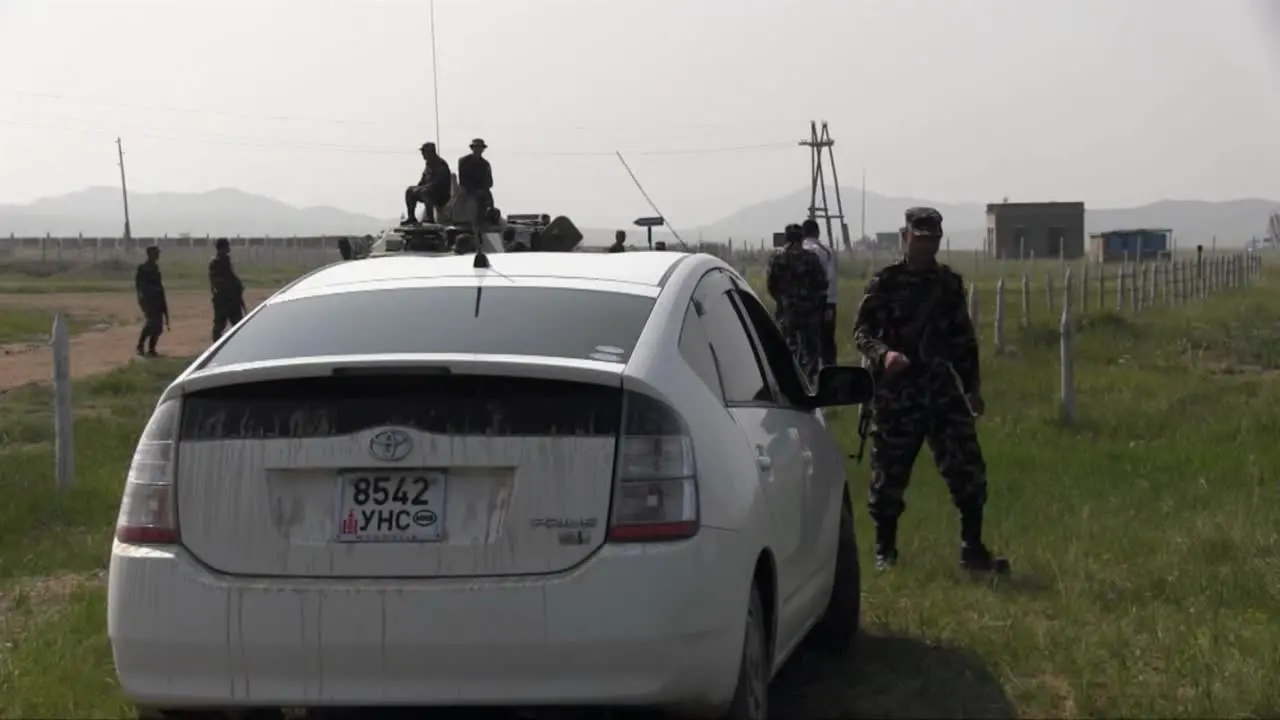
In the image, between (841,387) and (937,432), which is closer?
(841,387)

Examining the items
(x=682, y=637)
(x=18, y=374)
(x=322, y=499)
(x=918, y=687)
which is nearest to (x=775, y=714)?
(x=918, y=687)

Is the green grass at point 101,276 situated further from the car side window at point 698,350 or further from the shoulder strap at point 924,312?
the car side window at point 698,350

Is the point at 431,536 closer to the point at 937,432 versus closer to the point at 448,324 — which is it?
the point at 448,324

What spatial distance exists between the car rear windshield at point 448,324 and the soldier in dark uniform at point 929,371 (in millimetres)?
3186

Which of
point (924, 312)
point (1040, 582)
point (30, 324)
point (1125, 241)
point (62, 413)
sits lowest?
point (30, 324)

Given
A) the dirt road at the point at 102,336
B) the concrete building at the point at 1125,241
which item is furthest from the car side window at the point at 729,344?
the concrete building at the point at 1125,241

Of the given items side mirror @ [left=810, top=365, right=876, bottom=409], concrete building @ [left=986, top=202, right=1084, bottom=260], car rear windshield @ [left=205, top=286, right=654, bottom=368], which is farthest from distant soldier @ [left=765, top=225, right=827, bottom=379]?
concrete building @ [left=986, top=202, right=1084, bottom=260]

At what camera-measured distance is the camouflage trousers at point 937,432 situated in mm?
8102

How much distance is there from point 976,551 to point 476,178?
403 inches

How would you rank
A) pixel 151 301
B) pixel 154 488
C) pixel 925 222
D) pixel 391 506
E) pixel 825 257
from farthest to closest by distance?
pixel 151 301, pixel 825 257, pixel 925 222, pixel 154 488, pixel 391 506

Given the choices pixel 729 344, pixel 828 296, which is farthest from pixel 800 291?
pixel 729 344

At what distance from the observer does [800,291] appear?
56.0 feet

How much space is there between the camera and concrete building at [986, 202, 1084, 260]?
3383 inches

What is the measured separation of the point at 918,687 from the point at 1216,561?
276 centimetres
